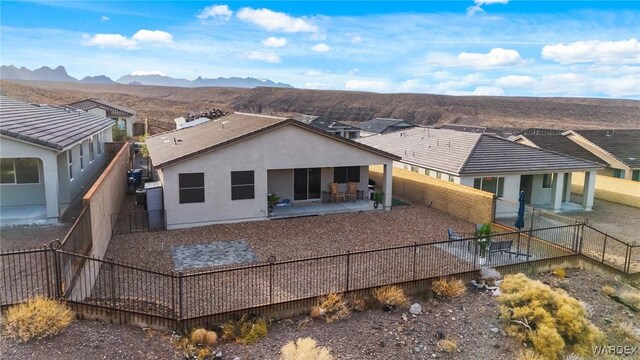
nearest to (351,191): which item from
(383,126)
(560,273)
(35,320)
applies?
(560,273)

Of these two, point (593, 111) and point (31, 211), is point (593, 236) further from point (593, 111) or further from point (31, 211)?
point (593, 111)

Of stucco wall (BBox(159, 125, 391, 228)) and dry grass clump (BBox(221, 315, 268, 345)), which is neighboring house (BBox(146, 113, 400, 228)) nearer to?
→ stucco wall (BBox(159, 125, 391, 228))

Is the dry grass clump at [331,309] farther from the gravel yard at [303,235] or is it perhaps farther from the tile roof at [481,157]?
the tile roof at [481,157]

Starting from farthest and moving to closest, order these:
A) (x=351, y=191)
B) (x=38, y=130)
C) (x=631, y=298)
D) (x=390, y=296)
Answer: (x=351, y=191) < (x=38, y=130) < (x=631, y=298) < (x=390, y=296)

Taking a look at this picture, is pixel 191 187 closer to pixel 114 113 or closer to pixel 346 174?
pixel 346 174

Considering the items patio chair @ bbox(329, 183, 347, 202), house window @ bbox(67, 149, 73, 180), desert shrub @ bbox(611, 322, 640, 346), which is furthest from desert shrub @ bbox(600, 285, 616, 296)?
house window @ bbox(67, 149, 73, 180)

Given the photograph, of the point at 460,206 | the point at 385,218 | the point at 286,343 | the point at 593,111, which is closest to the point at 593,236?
the point at 460,206

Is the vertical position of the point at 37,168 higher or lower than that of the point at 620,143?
lower
